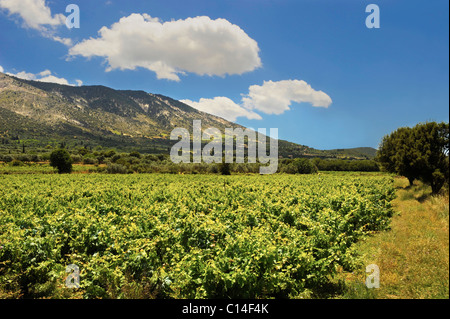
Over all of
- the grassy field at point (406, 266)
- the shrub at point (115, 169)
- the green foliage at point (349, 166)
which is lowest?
the grassy field at point (406, 266)

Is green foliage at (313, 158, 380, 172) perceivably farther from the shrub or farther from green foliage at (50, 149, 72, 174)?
green foliage at (50, 149, 72, 174)

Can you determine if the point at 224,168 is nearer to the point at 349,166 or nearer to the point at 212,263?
the point at 349,166

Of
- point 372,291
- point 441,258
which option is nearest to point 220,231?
point 372,291

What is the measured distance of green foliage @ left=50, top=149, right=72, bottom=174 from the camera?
66625 mm

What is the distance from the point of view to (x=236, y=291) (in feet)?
21.7

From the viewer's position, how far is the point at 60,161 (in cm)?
6688

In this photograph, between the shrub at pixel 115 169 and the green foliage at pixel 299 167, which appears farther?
the green foliage at pixel 299 167

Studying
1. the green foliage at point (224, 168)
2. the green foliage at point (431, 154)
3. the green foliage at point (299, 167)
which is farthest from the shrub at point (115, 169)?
the green foliage at point (431, 154)

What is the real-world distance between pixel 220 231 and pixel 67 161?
73.4 meters

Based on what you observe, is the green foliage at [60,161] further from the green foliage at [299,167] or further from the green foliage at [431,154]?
the green foliage at [431,154]

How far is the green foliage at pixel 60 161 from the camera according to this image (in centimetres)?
6662
